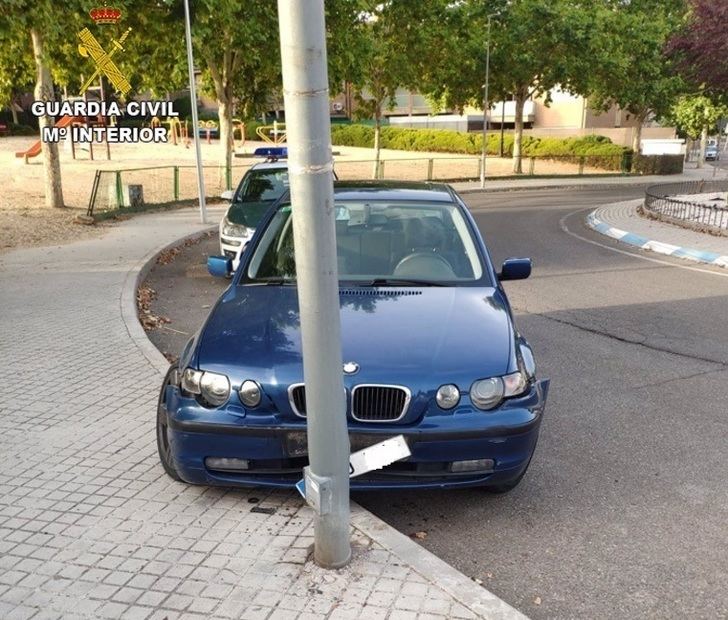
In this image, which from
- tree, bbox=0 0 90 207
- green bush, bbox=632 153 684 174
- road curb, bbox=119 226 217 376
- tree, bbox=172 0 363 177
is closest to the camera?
road curb, bbox=119 226 217 376

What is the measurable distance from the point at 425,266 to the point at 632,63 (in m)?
34.2

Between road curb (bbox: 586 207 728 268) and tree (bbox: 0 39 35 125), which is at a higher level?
tree (bbox: 0 39 35 125)

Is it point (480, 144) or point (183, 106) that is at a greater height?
point (183, 106)

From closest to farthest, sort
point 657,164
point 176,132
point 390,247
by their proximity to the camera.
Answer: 1. point 390,247
2. point 657,164
3. point 176,132

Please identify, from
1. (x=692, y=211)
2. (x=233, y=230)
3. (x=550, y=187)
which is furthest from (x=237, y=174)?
(x=233, y=230)

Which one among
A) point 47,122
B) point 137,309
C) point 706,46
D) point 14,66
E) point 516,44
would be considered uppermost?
point 516,44

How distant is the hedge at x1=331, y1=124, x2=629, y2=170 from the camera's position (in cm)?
3988

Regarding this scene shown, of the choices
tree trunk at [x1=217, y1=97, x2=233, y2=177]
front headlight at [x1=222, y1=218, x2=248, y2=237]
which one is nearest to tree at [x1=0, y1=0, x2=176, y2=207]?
tree trunk at [x1=217, y1=97, x2=233, y2=177]

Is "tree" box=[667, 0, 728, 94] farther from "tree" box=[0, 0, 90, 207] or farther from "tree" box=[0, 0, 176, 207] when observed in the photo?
"tree" box=[0, 0, 90, 207]

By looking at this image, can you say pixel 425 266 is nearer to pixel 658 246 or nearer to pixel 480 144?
pixel 658 246

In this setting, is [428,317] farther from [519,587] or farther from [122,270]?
[122,270]

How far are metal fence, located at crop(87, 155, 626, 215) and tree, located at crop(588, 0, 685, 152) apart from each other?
12.7 ft

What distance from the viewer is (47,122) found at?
17797 mm

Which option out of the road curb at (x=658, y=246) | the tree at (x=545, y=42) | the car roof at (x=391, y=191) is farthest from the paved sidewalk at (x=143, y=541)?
the tree at (x=545, y=42)
